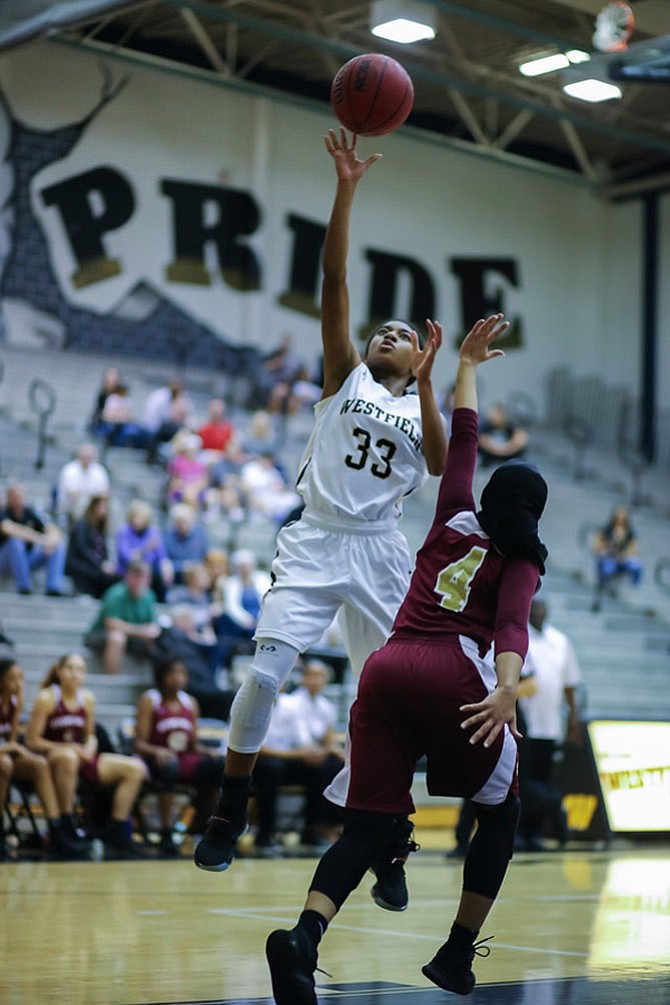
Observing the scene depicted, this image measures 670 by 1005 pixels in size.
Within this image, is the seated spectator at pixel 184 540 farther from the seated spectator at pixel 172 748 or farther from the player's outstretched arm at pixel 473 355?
the player's outstretched arm at pixel 473 355

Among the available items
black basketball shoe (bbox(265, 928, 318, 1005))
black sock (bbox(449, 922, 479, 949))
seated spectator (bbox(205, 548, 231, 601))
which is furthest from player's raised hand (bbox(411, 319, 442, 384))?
seated spectator (bbox(205, 548, 231, 601))

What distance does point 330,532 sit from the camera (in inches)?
203

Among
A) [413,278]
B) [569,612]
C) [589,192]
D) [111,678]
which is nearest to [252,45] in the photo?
[413,278]

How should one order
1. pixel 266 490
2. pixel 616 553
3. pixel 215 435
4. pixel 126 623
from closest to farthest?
1. pixel 126 623
2. pixel 266 490
3. pixel 215 435
4. pixel 616 553

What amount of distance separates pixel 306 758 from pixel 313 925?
651 centimetres

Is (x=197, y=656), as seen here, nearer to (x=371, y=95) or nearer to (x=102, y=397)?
(x=102, y=397)

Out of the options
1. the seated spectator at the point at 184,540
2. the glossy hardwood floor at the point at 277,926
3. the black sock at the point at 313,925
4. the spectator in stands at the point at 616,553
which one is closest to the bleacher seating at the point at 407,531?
the spectator in stands at the point at 616,553

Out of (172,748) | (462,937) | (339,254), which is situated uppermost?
(339,254)

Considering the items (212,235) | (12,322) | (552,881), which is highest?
(212,235)

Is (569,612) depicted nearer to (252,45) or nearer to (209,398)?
(209,398)

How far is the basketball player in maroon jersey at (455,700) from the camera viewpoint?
13.2 ft

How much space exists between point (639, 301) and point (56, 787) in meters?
16.8

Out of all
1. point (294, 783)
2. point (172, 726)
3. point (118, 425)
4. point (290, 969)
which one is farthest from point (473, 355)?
point (118, 425)

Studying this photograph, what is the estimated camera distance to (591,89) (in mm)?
16359
